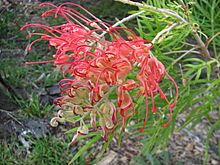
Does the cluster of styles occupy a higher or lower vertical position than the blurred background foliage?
higher

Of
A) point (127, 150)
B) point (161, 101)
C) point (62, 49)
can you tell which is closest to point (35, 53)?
point (127, 150)

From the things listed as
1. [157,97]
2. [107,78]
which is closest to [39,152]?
[157,97]

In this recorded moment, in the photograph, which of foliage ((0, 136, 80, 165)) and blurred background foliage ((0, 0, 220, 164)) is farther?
foliage ((0, 136, 80, 165))

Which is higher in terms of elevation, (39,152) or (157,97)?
(157,97)

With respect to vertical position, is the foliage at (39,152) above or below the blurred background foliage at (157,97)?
below

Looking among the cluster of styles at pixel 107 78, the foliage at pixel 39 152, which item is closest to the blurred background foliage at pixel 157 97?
the foliage at pixel 39 152

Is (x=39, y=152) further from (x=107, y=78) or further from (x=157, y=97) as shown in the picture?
(x=107, y=78)

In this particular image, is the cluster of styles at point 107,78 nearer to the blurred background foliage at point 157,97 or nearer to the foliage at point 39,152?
the blurred background foliage at point 157,97

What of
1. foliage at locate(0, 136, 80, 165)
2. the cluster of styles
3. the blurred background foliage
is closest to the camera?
the cluster of styles

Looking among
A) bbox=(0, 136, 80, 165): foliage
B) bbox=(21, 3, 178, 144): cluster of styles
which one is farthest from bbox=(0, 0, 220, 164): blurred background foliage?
bbox=(21, 3, 178, 144): cluster of styles

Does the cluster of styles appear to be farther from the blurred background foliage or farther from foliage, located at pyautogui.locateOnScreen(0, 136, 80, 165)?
foliage, located at pyautogui.locateOnScreen(0, 136, 80, 165)

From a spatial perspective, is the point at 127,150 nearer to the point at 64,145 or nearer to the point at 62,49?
the point at 64,145

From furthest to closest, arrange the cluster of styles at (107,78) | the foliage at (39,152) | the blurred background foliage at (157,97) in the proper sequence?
the foliage at (39,152), the blurred background foliage at (157,97), the cluster of styles at (107,78)
